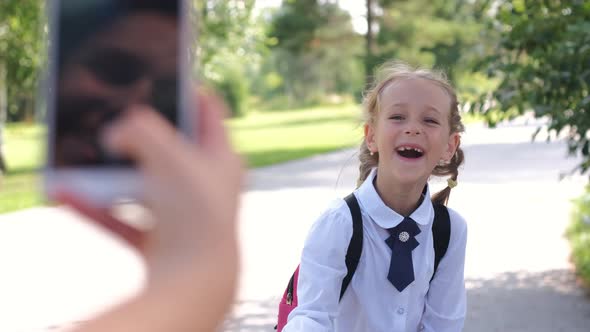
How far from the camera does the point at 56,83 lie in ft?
1.99

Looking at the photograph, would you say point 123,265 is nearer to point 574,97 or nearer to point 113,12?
point 574,97

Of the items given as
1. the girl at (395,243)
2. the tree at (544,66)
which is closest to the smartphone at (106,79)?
the girl at (395,243)

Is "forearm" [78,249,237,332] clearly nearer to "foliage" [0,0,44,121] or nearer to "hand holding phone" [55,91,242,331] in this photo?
"hand holding phone" [55,91,242,331]

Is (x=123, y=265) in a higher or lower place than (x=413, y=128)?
lower

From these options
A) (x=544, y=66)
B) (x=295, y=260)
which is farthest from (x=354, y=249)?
(x=295, y=260)

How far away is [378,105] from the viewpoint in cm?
292

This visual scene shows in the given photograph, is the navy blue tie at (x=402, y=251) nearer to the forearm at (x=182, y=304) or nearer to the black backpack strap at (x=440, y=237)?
the black backpack strap at (x=440, y=237)

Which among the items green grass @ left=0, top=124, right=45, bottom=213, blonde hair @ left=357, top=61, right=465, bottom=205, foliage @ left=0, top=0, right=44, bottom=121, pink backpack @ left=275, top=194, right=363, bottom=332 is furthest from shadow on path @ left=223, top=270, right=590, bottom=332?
foliage @ left=0, top=0, right=44, bottom=121

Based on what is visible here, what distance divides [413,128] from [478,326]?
138 inches

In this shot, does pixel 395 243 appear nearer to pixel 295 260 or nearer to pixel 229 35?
pixel 295 260

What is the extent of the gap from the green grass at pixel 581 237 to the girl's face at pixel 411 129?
13.8 ft

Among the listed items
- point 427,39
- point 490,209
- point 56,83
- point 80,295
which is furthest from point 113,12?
point 427,39

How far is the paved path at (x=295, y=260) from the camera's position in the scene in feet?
20.5

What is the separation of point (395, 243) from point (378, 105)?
0.46 metres
